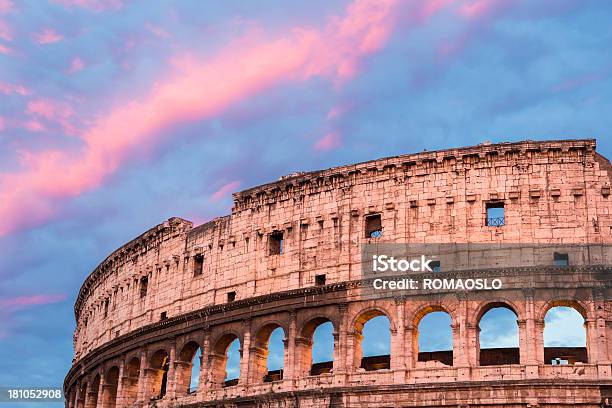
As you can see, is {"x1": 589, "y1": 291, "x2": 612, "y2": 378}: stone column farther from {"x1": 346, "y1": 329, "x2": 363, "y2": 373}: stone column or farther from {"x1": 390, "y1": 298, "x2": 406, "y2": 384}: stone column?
{"x1": 346, "y1": 329, "x2": 363, "y2": 373}: stone column

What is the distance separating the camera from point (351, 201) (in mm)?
40344

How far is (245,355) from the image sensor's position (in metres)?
41.2

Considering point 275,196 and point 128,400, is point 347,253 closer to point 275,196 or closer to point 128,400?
point 275,196

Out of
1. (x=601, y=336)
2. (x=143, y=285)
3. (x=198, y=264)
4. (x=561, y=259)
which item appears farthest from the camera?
(x=143, y=285)

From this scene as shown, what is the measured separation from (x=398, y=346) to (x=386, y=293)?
7.84 feet

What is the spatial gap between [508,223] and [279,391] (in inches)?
477

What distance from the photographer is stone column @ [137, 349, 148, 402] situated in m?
46.2

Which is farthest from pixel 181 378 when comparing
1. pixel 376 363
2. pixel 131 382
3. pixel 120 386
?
pixel 376 363

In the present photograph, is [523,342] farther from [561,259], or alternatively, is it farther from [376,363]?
Answer: [376,363]

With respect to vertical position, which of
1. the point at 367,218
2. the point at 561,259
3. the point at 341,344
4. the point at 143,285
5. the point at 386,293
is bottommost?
the point at 341,344

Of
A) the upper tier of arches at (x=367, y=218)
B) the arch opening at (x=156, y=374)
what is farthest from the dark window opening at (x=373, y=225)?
the arch opening at (x=156, y=374)

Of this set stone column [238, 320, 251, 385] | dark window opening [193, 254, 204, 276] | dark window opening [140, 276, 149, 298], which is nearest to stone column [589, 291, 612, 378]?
stone column [238, 320, 251, 385]

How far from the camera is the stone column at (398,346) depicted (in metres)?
36.1

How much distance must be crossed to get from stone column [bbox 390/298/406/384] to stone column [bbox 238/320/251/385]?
7.50 meters
